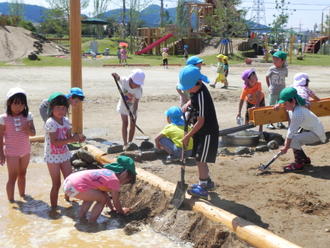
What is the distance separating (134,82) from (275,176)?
2623 mm

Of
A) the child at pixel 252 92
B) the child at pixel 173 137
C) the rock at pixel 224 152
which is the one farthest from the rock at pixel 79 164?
the child at pixel 252 92

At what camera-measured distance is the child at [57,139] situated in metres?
5.14

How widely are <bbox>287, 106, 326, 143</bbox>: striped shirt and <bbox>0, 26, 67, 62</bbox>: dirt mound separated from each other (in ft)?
94.0

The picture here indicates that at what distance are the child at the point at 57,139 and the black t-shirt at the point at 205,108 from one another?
125 centimetres

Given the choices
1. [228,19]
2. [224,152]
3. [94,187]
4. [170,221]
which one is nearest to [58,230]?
[94,187]

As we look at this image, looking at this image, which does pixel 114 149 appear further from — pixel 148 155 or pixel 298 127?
pixel 298 127

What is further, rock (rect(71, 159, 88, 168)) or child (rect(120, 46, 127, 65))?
child (rect(120, 46, 127, 65))

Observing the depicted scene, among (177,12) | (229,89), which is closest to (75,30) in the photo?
(229,89)

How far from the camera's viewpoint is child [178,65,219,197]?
4832 millimetres

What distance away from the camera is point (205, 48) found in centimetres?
4294

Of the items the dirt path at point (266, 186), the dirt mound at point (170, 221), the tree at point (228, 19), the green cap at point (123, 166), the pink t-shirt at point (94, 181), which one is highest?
the tree at point (228, 19)

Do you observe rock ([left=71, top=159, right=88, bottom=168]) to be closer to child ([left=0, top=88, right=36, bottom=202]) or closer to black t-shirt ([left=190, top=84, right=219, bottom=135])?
child ([left=0, top=88, right=36, bottom=202])

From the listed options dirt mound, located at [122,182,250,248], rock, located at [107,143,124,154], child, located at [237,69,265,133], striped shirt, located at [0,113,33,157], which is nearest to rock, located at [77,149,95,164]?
rock, located at [107,143,124,154]

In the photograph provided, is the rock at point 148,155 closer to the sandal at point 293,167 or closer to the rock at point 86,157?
the rock at point 86,157
